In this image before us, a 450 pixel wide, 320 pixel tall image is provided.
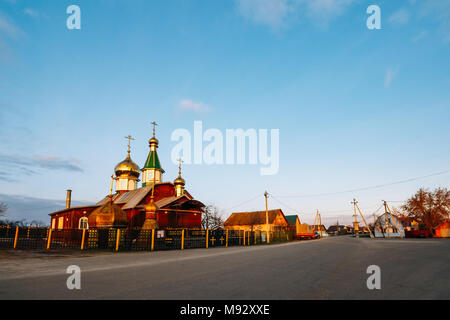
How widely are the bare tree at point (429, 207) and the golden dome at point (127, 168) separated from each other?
4932 cm

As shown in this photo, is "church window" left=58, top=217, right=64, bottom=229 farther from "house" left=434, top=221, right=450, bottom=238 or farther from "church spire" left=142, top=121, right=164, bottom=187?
"house" left=434, top=221, right=450, bottom=238

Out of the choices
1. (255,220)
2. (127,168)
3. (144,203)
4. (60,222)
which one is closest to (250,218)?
(255,220)

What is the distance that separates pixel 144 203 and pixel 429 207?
157 ft

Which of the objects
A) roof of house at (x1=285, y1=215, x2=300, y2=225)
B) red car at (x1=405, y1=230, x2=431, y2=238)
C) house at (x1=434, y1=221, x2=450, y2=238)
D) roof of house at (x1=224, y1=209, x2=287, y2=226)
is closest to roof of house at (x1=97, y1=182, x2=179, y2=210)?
roof of house at (x1=224, y1=209, x2=287, y2=226)

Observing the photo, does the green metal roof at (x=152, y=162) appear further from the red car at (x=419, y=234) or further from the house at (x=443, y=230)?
the house at (x=443, y=230)

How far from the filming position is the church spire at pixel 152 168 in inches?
1747

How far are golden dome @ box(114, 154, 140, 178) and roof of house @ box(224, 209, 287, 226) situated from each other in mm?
28838

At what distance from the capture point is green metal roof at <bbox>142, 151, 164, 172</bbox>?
44.5 m

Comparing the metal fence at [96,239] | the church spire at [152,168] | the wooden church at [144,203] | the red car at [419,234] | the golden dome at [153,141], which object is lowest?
the red car at [419,234]

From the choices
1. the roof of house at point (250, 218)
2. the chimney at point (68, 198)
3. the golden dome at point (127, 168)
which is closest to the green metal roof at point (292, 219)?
the roof of house at point (250, 218)

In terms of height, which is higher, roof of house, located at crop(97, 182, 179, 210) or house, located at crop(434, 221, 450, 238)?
roof of house, located at crop(97, 182, 179, 210)

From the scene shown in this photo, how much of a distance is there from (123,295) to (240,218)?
6118 centimetres
